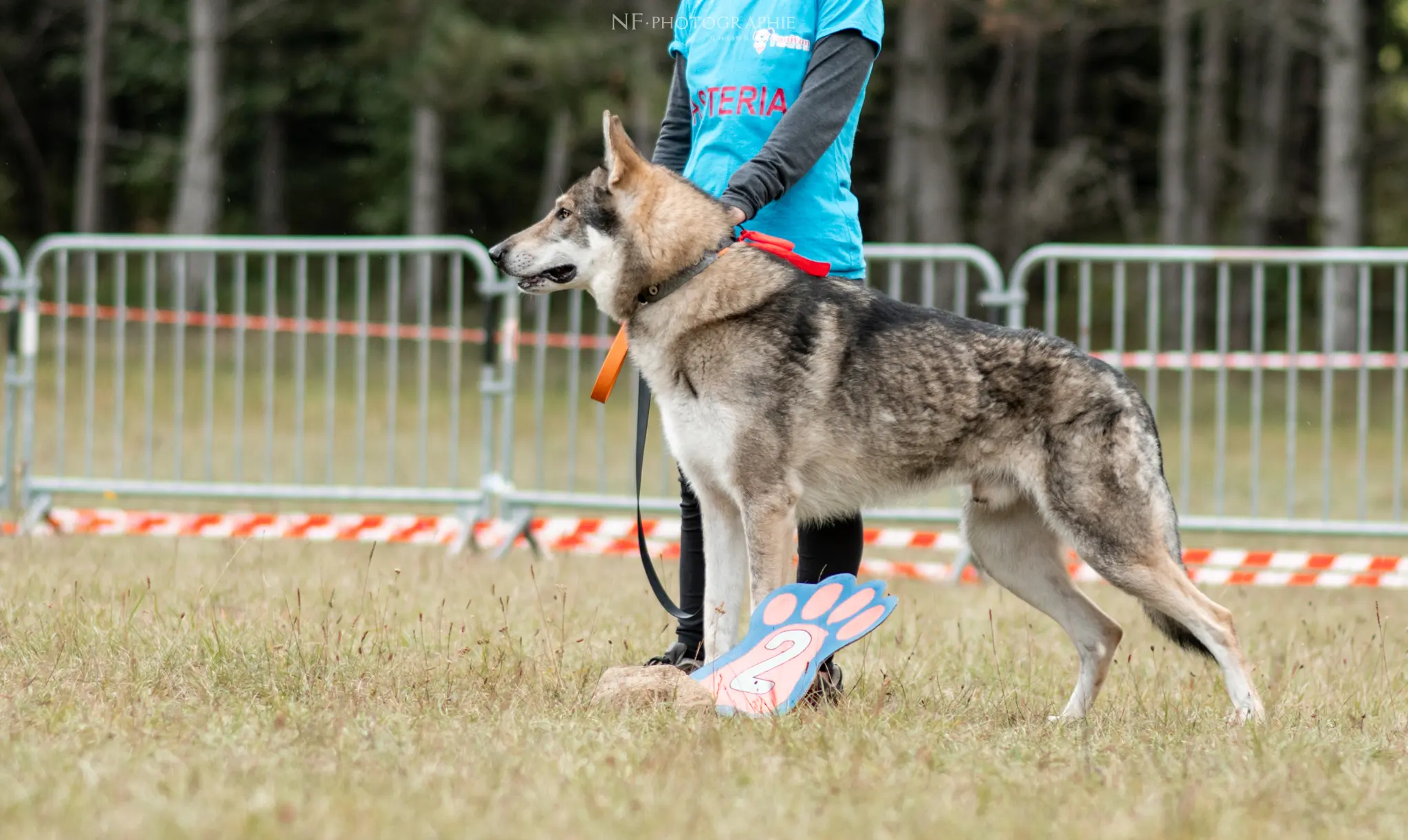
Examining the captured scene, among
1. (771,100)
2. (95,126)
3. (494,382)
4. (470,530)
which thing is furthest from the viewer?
(95,126)

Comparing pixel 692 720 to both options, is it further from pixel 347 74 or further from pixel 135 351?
pixel 347 74

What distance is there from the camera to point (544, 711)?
4477mm

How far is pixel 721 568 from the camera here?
4.88 m

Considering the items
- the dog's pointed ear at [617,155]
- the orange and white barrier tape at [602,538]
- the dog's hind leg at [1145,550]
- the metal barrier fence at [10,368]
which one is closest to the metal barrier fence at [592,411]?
the orange and white barrier tape at [602,538]

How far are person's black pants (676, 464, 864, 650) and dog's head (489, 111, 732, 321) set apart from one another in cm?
75

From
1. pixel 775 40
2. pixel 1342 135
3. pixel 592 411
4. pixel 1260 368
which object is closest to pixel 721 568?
pixel 775 40

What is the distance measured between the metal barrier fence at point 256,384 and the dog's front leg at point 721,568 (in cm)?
409

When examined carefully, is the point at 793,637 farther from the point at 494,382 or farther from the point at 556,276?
the point at 494,382

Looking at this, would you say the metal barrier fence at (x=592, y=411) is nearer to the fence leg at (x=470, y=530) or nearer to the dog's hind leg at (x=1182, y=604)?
the fence leg at (x=470, y=530)

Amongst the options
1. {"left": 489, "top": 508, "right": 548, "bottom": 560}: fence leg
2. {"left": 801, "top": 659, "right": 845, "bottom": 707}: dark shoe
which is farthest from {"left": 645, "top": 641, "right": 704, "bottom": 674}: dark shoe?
{"left": 489, "top": 508, "right": 548, "bottom": 560}: fence leg

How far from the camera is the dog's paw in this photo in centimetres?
449

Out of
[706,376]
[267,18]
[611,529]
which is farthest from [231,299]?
[706,376]

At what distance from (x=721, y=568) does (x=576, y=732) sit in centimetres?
90

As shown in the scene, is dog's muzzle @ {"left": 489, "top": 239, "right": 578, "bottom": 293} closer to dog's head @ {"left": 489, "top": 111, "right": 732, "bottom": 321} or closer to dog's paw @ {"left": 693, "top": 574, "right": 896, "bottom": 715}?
dog's head @ {"left": 489, "top": 111, "right": 732, "bottom": 321}
